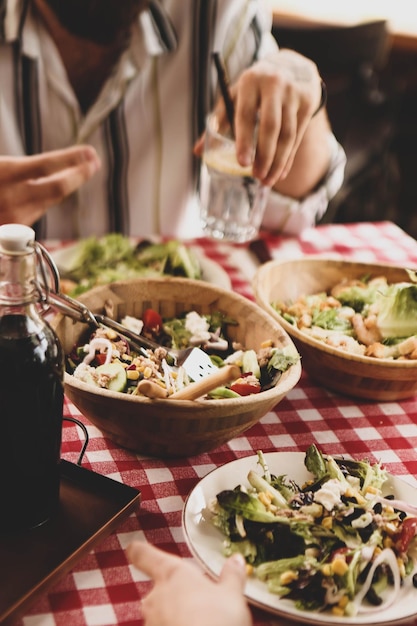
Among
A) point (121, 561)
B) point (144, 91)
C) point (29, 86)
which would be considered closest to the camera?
point (121, 561)

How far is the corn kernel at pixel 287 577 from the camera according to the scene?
87 cm

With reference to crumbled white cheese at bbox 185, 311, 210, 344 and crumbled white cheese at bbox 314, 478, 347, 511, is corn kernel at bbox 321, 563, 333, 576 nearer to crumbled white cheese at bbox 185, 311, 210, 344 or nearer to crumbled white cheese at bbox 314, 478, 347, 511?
crumbled white cheese at bbox 314, 478, 347, 511

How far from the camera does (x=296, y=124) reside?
1751mm

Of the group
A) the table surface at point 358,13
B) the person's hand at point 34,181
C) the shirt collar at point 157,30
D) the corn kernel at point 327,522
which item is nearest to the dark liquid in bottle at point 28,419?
the corn kernel at point 327,522

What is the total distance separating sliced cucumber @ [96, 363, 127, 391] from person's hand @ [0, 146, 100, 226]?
28.1 inches

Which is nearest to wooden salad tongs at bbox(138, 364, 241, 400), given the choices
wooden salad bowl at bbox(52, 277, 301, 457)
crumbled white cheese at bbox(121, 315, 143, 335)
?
wooden salad bowl at bbox(52, 277, 301, 457)

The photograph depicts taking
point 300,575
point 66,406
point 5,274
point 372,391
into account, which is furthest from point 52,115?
point 300,575

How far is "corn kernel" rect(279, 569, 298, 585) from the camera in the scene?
34.1 inches

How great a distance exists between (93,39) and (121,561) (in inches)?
68.1

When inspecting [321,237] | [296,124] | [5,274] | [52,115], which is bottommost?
[321,237]

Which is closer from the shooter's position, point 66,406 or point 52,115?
point 66,406

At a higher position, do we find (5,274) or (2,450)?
(5,274)

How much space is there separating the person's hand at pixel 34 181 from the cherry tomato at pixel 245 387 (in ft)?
2.73

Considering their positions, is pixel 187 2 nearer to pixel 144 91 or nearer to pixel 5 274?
pixel 144 91
